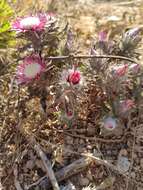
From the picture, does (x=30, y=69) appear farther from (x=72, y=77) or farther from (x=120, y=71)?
(x=120, y=71)

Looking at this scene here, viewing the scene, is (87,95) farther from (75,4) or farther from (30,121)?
(75,4)

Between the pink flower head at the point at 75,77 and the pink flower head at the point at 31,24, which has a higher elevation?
the pink flower head at the point at 31,24

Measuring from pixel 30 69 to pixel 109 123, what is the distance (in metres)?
0.35

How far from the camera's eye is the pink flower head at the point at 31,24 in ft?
6.58

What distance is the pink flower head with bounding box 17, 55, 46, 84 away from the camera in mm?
1967

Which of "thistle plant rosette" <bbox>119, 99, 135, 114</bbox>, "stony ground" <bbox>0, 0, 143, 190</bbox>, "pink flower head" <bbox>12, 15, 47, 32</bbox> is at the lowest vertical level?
"stony ground" <bbox>0, 0, 143, 190</bbox>

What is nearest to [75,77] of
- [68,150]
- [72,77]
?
[72,77]

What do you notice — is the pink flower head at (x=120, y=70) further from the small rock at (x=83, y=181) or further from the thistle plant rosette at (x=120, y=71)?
the small rock at (x=83, y=181)

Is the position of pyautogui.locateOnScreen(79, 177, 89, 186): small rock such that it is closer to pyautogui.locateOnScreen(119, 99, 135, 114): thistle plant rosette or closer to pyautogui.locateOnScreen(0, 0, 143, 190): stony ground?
pyautogui.locateOnScreen(0, 0, 143, 190): stony ground

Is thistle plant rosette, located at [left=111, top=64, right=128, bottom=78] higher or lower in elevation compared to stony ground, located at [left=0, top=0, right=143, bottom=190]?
higher

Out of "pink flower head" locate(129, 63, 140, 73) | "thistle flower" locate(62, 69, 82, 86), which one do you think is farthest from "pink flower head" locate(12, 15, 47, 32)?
"pink flower head" locate(129, 63, 140, 73)

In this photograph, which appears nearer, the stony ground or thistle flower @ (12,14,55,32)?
the stony ground

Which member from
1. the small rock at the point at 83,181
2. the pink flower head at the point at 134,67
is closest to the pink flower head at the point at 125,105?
the pink flower head at the point at 134,67

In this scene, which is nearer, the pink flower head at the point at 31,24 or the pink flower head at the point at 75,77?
the pink flower head at the point at 75,77
